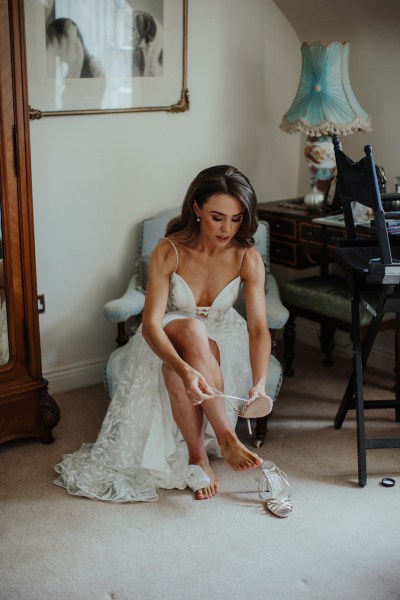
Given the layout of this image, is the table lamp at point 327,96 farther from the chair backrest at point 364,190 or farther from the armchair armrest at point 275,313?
the armchair armrest at point 275,313

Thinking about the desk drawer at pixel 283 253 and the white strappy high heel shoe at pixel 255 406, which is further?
the desk drawer at pixel 283 253

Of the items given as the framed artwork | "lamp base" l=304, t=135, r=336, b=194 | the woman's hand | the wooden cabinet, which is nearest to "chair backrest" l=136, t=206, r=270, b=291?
"lamp base" l=304, t=135, r=336, b=194

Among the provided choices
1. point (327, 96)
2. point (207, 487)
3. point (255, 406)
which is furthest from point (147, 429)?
point (327, 96)

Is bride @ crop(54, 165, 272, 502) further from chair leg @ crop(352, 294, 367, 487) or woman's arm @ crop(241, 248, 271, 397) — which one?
chair leg @ crop(352, 294, 367, 487)

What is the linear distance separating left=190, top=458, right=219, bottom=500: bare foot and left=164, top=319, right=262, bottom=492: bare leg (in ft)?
0.09

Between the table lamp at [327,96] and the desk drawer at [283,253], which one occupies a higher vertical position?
the table lamp at [327,96]

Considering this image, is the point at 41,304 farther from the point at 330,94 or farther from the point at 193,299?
the point at 330,94

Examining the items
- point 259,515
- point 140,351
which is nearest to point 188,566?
point 259,515

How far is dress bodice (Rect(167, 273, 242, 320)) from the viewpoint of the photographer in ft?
9.65

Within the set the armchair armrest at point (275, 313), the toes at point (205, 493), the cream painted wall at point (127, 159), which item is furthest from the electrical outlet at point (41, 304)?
the toes at point (205, 493)

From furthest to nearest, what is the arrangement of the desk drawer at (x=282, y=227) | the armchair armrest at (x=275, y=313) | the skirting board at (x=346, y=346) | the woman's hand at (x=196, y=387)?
the skirting board at (x=346, y=346) < the desk drawer at (x=282, y=227) < the armchair armrest at (x=275, y=313) < the woman's hand at (x=196, y=387)

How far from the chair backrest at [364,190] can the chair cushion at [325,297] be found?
1.83 ft

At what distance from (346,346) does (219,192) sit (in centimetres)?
160

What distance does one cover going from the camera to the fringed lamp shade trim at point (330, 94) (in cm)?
346
